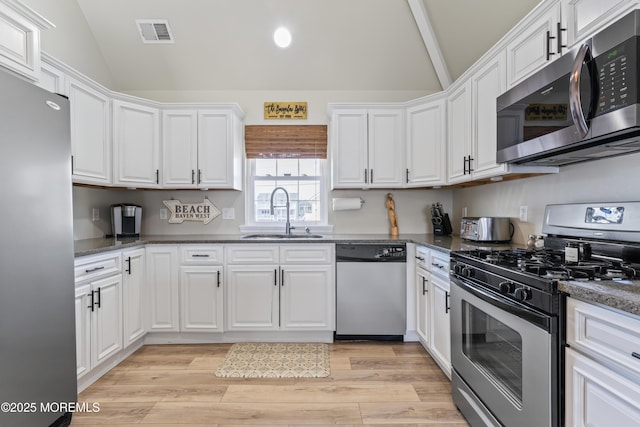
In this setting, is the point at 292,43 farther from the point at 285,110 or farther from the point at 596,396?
the point at 596,396

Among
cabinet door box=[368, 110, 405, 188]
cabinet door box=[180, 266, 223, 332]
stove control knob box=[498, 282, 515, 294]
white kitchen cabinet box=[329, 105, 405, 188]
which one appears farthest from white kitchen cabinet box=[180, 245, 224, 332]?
stove control knob box=[498, 282, 515, 294]

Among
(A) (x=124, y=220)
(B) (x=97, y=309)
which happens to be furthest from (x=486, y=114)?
(A) (x=124, y=220)

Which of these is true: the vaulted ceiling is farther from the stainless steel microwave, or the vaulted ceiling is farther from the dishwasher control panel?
the dishwasher control panel

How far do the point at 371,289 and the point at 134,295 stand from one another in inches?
77.3

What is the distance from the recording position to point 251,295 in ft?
9.60

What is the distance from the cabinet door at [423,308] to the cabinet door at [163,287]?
6.82 feet

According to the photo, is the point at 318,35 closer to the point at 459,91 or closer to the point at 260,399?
the point at 459,91

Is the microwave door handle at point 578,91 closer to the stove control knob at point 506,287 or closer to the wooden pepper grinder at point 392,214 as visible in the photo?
the stove control knob at point 506,287

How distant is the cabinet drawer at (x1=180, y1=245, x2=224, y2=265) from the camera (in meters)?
2.91

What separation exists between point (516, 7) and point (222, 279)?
3.06 metres

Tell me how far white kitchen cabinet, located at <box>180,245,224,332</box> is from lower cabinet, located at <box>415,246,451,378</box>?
170cm

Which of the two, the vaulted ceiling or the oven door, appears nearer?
the oven door

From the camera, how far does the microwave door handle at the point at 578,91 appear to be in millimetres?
1349

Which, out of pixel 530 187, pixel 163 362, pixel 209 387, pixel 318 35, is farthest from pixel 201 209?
pixel 530 187
